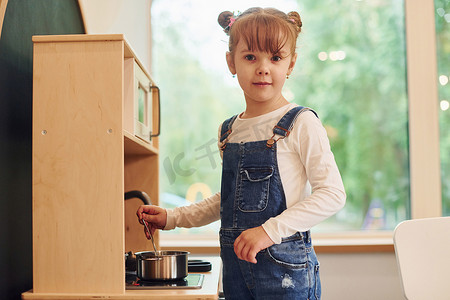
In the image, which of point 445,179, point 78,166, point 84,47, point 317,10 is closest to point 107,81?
point 84,47

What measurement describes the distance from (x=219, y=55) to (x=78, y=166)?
1.59 meters

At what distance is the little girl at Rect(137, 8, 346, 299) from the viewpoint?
44.7 inches

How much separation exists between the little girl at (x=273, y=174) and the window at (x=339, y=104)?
126 cm

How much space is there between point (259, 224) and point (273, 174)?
121 mm

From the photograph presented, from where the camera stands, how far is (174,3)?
2.61 metres

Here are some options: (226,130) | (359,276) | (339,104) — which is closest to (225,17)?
(226,130)

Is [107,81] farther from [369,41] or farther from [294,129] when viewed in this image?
[369,41]

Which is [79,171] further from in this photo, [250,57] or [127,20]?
[127,20]

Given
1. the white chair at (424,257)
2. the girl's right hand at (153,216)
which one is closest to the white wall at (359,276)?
the white chair at (424,257)

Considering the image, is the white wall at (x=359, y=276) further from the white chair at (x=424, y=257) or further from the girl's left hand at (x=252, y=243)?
the girl's left hand at (x=252, y=243)

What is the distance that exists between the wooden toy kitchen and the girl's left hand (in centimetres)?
13

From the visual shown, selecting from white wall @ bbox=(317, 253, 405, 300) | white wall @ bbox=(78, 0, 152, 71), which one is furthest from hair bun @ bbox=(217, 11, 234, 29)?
white wall @ bbox=(317, 253, 405, 300)

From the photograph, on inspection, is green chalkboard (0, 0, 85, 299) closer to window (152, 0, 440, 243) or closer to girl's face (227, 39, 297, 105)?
girl's face (227, 39, 297, 105)

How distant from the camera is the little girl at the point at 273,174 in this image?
1136 mm
